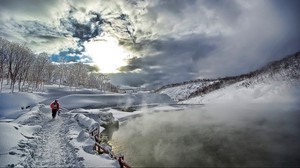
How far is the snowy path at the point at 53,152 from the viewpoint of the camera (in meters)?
15.8

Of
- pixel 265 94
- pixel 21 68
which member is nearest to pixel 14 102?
pixel 21 68

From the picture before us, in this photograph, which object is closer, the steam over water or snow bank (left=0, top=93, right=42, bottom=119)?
the steam over water

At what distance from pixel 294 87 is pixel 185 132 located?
95039mm

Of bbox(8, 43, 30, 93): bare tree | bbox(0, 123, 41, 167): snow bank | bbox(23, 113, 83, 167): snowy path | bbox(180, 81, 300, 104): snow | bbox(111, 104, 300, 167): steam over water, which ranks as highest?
bbox(8, 43, 30, 93): bare tree

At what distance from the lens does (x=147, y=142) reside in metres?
30.9

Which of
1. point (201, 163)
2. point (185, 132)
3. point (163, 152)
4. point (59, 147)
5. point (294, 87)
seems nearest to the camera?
point (59, 147)

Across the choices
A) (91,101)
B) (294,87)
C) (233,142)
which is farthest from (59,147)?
(294,87)

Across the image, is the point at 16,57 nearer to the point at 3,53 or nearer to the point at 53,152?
the point at 3,53

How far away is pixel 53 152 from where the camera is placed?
18.3m

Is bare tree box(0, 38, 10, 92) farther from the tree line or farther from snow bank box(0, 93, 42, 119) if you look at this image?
snow bank box(0, 93, 42, 119)

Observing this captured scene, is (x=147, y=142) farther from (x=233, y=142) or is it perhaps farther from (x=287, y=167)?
(x=287, y=167)

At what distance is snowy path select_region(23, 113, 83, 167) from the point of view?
622 inches

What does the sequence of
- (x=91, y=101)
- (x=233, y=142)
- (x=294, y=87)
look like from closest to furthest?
→ (x=233, y=142) → (x=91, y=101) → (x=294, y=87)

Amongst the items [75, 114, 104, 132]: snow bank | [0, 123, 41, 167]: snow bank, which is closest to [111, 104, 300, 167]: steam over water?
[75, 114, 104, 132]: snow bank
